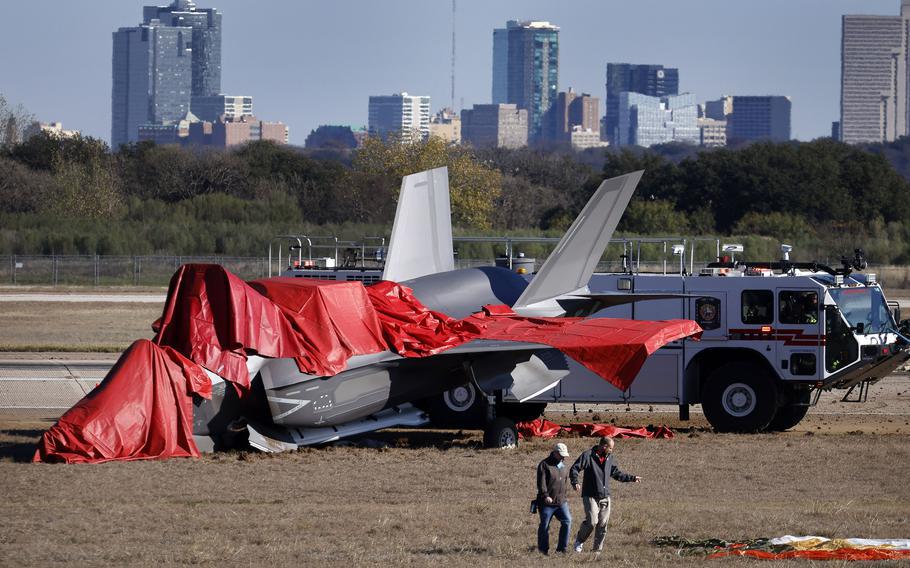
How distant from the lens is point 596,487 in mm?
15445

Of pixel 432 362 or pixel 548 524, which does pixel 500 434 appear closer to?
pixel 432 362

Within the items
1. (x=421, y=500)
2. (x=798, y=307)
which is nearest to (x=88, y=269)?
(x=798, y=307)

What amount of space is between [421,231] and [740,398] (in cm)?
788

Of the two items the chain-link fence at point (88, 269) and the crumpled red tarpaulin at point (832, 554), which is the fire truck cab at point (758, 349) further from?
the chain-link fence at point (88, 269)

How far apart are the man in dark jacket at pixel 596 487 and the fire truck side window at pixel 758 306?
10.9 m

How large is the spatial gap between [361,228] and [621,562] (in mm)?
68540

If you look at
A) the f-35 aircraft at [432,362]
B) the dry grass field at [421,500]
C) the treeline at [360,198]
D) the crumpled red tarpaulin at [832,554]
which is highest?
the treeline at [360,198]

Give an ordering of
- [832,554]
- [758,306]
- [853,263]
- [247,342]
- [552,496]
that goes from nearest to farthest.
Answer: [552,496] → [832,554] → [247,342] → [758,306] → [853,263]

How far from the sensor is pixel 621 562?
49.9 feet

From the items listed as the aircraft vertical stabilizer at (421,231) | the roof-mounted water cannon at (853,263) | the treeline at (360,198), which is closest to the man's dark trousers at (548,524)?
the aircraft vertical stabilizer at (421,231)

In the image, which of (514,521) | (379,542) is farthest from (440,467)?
(379,542)

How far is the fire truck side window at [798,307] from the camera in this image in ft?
83.9

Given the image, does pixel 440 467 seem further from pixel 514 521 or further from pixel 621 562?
pixel 621 562

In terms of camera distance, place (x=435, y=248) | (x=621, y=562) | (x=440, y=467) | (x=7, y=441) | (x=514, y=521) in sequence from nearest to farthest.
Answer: (x=621, y=562) < (x=514, y=521) < (x=440, y=467) < (x=7, y=441) < (x=435, y=248)
